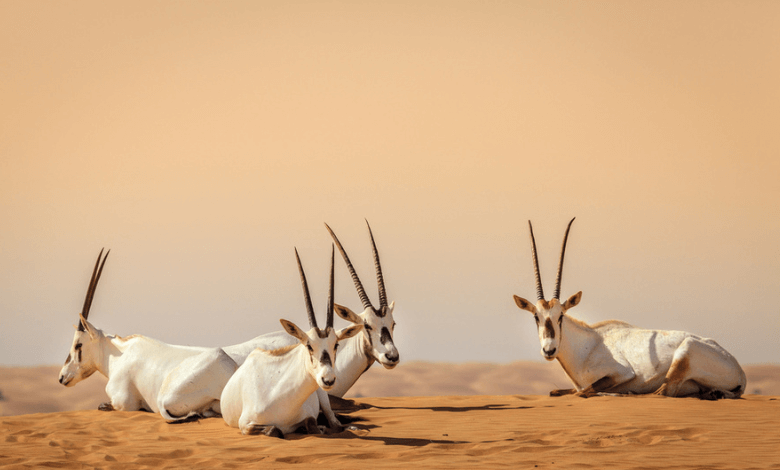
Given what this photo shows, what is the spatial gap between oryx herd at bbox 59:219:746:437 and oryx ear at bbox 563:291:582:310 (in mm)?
18

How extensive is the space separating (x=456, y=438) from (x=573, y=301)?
4.56 meters

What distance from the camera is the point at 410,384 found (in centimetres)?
2995

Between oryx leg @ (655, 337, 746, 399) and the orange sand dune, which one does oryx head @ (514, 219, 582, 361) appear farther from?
oryx leg @ (655, 337, 746, 399)

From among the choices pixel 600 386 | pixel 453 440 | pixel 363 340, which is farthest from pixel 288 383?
pixel 600 386

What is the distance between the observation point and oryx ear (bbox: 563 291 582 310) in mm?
12398

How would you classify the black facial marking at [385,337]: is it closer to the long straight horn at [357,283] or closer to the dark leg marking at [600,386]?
the long straight horn at [357,283]

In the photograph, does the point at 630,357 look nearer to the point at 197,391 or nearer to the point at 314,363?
the point at 314,363

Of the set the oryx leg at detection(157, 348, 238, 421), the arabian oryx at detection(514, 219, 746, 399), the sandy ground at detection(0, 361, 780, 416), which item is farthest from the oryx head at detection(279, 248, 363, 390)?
the sandy ground at detection(0, 361, 780, 416)

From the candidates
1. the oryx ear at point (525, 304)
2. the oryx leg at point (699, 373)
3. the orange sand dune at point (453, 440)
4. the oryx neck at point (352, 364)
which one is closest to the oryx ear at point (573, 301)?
the oryx ear at point (525, 304)

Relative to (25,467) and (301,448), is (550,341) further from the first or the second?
(25,467)

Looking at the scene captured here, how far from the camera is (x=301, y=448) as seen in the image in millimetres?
7805

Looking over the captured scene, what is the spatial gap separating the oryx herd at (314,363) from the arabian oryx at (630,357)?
1cm

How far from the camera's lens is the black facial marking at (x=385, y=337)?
10.6m

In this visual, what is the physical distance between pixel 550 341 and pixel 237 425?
4.84 meters
